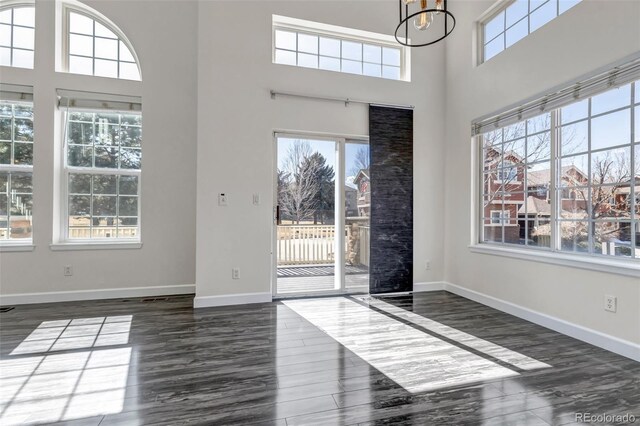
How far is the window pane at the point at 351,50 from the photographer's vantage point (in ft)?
14.3

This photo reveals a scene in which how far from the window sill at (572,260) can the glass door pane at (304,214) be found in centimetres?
194

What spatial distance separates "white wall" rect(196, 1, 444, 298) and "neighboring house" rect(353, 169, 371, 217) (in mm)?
578

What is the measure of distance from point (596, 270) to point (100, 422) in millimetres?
3604

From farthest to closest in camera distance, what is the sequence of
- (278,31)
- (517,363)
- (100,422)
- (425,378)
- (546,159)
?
1. (278,31)
2. (546,159)
3. (517,363)
4. (425,378)
5. (100,422)

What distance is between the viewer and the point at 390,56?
4.53m

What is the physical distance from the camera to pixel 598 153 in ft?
9.20

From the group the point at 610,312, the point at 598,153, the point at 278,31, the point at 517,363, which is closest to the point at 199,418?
the point at 517,363

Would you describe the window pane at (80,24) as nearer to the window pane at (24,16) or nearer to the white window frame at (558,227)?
the window pane at (24,16)

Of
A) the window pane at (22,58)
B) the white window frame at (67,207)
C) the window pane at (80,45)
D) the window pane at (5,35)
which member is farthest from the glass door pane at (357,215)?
the window pane at (5,35)

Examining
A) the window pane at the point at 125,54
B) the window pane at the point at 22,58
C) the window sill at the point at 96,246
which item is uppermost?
the window pane at the point at 125,54

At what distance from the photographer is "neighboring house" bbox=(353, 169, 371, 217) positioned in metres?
4.36

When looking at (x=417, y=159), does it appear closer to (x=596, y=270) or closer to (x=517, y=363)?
→ (x=596, y=270)

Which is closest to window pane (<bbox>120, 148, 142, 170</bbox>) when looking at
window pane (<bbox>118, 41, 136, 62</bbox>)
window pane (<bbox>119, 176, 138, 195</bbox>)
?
window pane (<bbox>119, 176, 138, 195</bbox>)

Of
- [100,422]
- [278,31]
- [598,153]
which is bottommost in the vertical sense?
[100,422]
